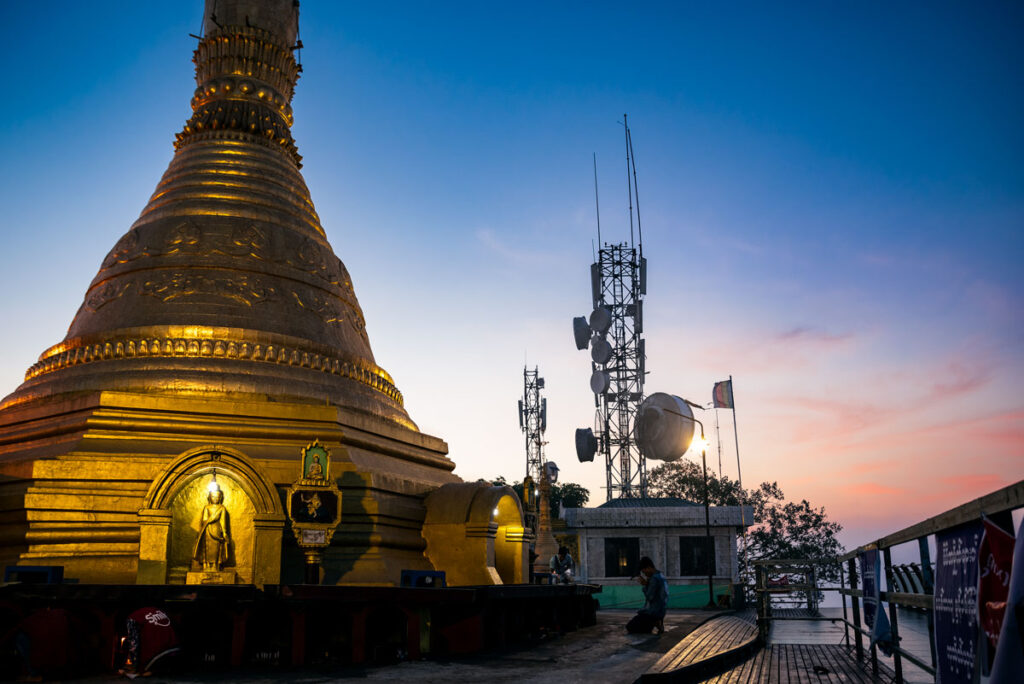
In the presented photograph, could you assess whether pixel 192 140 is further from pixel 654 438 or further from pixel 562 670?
pixel 654 438

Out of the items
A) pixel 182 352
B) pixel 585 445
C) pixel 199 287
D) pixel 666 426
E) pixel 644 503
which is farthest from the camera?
pixel 585 445

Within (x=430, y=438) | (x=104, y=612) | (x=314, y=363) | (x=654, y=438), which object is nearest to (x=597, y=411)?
(x=654, y=438)

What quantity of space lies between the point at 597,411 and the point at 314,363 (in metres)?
26.4

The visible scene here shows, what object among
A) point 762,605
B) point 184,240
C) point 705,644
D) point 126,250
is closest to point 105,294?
point 126,250

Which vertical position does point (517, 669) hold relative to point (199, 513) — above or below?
below

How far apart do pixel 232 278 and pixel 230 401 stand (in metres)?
3.60

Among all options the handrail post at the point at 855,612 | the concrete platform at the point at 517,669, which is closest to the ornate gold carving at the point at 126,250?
the concrete platform at the point at 517,669

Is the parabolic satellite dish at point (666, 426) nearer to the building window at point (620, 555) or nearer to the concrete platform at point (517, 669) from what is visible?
the building window at point (620, 555)

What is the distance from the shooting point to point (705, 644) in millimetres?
12195

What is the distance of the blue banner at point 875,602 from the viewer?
803cm

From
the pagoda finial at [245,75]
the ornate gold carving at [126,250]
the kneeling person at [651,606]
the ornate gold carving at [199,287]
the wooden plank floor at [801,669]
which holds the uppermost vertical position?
the pagoda finial at [245,75]

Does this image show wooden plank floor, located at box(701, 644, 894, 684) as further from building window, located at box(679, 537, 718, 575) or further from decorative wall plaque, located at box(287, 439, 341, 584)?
building window, located at box(679, 537, 718, 575)

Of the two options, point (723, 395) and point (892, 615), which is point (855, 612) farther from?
point (723, 395)

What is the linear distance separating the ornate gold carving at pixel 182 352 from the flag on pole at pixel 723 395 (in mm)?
19676
